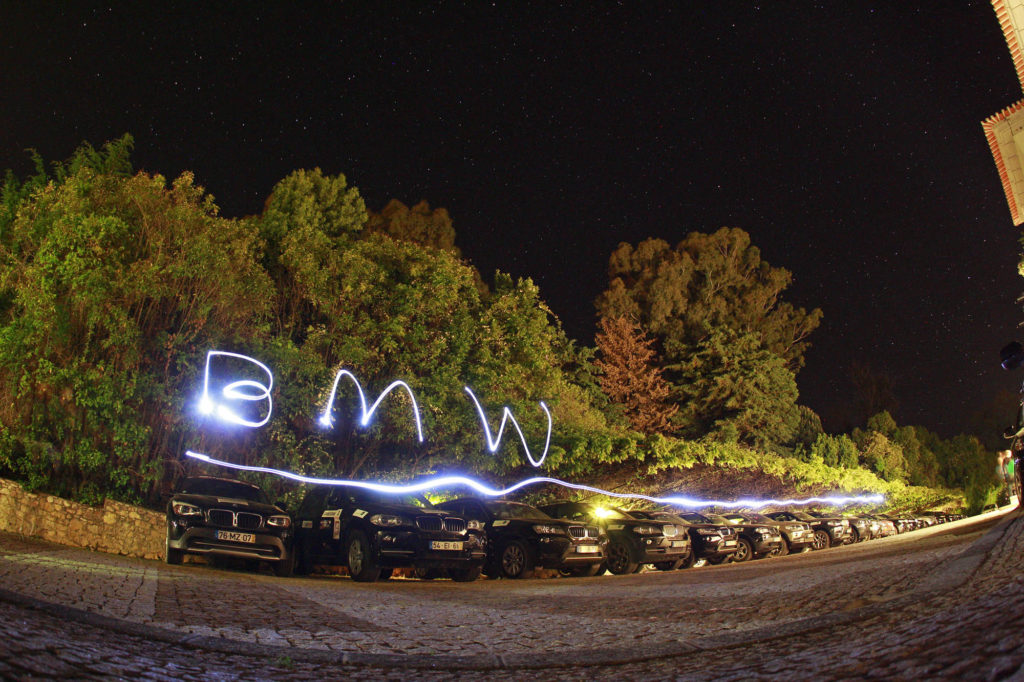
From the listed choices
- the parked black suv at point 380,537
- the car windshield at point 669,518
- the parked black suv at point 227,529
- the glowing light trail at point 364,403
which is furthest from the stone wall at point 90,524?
the car windshield at point 669,518

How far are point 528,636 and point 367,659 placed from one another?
61.2 inches

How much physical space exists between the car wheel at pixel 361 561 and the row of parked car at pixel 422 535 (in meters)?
0.02

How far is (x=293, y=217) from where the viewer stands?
20.4m

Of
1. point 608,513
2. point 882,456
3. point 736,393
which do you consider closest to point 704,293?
point 736,393

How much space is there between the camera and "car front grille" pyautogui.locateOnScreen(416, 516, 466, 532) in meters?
11.9

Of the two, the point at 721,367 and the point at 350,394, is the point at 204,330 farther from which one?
the point at 721,367

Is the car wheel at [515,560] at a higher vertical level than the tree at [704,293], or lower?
lower

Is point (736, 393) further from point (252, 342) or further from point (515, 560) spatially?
point (252, 342)

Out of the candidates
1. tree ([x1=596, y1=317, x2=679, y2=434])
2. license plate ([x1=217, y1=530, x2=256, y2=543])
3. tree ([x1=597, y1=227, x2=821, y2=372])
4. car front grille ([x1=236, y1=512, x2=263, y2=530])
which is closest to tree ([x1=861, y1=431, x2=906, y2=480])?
tree ([x1=597, y1=227, x2=821, y2=372])

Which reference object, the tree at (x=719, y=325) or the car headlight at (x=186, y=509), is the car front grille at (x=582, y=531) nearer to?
the car headlight at (x=186, y=509)

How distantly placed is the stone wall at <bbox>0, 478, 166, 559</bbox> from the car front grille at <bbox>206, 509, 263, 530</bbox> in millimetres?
2201

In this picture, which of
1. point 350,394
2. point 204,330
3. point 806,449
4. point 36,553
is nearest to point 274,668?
point 36,553

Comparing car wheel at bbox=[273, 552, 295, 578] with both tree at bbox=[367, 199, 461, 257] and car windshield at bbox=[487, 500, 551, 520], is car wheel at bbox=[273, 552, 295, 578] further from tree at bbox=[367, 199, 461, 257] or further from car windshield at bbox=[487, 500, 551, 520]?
tree at bbox=[367, 199, 461, 257]

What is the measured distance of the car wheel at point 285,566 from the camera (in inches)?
482
